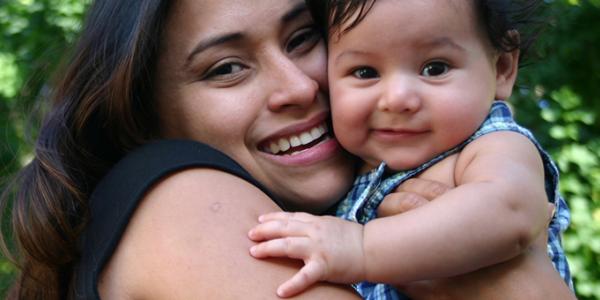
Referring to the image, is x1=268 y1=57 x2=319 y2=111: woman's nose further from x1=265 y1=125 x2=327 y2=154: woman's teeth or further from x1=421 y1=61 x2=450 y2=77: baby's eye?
x1=421 y1=61 x2=450 y2=77: baby's eye

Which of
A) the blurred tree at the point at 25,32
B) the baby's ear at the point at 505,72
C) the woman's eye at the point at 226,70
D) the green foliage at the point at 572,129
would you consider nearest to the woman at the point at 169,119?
the woman's eye at the point at 226,70

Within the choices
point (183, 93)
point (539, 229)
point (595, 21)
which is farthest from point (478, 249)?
point (595, 21)

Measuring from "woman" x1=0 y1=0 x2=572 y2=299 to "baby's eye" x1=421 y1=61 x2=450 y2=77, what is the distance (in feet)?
1.29

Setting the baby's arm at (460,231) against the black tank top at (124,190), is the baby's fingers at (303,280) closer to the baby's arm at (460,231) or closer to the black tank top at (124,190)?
the baby's arm at (460,231)

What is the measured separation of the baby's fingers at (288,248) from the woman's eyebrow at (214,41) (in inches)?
31.1

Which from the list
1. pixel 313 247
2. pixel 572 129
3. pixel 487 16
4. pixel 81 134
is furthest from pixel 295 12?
pixel 572 129

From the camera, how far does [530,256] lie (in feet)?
6.92

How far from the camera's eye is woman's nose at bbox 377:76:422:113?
7.25 ft

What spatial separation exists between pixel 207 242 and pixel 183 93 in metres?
0.77

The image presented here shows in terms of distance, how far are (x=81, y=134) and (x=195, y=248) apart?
773mm

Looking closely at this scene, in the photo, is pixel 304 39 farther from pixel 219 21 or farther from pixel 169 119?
pixel 169 119

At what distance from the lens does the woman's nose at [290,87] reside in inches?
97.7

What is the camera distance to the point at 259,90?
252 centimetres

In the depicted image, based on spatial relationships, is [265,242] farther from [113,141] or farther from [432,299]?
[113,141]
